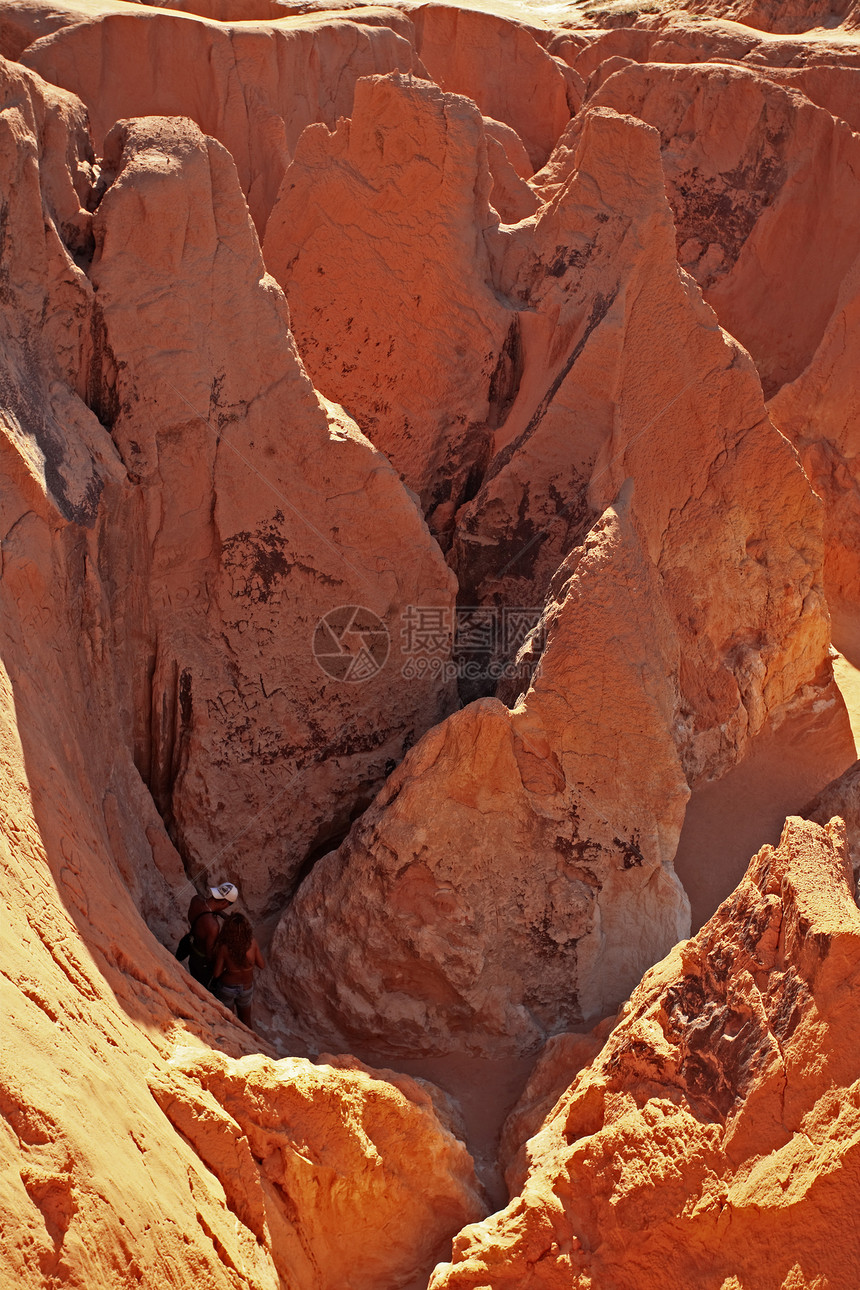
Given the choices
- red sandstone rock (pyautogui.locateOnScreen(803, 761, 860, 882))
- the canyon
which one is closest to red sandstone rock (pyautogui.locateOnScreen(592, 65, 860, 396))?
the canyon

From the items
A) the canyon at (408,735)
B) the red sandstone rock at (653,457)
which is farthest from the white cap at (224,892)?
the red sandstone rock at (653,457)

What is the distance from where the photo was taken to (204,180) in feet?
15.2

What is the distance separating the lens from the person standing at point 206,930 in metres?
4.14

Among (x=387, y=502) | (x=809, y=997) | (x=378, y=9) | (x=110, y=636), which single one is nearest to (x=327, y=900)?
(x=110, y=636)

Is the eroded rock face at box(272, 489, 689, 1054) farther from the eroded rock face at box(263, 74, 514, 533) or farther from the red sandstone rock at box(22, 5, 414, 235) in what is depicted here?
the red sandstone rock at box(22, 5, 414, 235)

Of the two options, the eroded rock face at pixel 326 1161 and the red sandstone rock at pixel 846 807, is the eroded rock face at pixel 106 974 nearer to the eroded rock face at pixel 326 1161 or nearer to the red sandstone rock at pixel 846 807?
the eroded rock face at pixel 326 1161

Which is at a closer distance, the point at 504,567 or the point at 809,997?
the point at 809,997

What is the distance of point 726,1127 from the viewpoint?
2.93 m

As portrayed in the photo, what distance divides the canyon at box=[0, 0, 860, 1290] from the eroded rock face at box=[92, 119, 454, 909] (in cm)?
2

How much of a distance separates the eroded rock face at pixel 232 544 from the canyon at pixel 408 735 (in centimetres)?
2

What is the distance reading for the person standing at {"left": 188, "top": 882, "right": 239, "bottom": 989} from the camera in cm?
414

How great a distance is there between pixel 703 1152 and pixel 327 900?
2010 millimetres

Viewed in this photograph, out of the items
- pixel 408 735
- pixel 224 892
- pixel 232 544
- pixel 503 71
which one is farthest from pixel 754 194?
pixel 224 892

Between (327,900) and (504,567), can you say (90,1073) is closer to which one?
(327,900)
